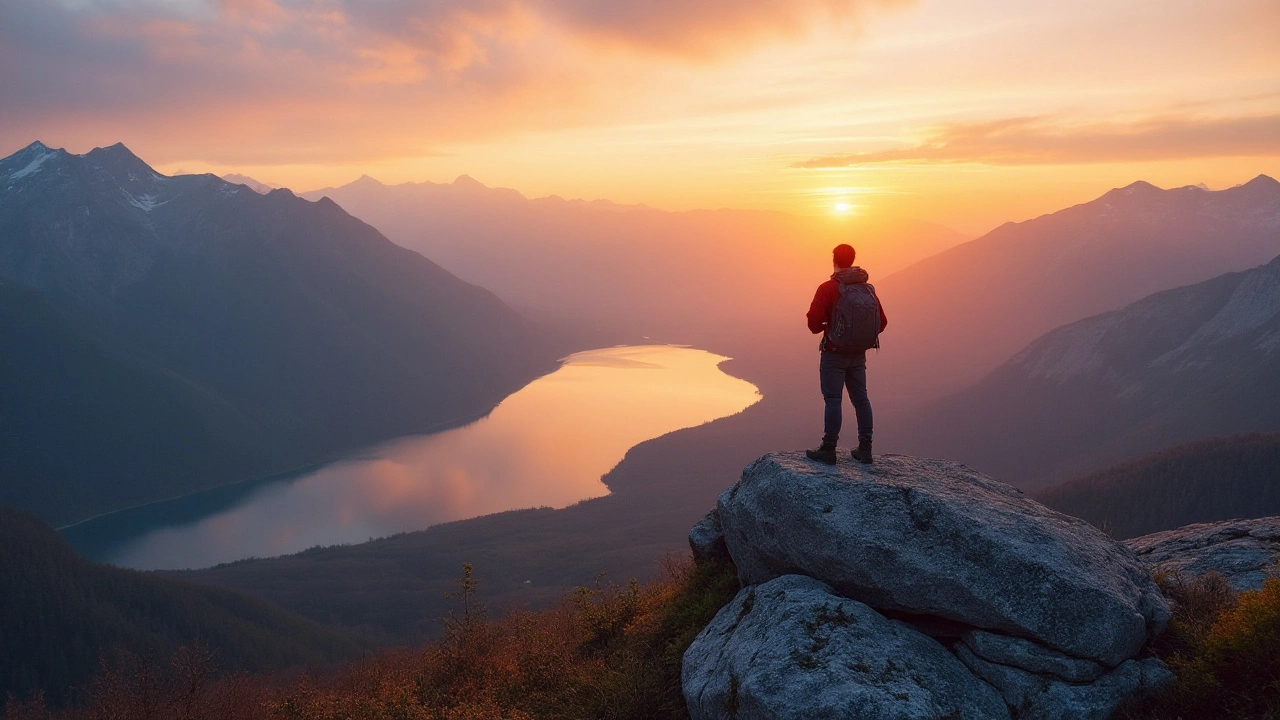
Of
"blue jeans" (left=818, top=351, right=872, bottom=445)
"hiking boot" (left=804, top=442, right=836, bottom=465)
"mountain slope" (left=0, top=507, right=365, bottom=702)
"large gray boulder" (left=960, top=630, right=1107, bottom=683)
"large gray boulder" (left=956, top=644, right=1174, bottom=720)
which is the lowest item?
"mountain slope" (left=0, top=507, right=365, bottom=702)

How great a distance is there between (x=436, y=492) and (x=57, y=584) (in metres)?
76.7

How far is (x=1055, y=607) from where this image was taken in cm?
1016

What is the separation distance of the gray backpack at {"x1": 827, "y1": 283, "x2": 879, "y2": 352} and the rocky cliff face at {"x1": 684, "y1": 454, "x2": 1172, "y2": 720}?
248cm

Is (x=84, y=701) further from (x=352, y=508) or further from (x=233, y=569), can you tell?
(x=352, y=508)

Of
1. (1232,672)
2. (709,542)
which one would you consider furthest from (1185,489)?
(1232,672)

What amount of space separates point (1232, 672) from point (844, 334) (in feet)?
23.5

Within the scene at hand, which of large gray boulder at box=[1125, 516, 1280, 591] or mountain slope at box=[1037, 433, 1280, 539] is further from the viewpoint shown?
mountain slope at box=[1037, 433, 1280, 539]

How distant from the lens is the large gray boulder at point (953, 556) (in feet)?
33.5

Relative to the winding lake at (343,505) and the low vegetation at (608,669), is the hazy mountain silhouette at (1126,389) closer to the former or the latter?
the winding lake at (343,505)

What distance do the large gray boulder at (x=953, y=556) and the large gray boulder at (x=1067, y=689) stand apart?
269 mm

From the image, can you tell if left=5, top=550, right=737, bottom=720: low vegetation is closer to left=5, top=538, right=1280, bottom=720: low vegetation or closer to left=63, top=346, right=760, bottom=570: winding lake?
left=5, top=538, right=1280, bottom=720: low vegetation

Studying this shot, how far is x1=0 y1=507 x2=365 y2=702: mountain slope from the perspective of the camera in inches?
3462

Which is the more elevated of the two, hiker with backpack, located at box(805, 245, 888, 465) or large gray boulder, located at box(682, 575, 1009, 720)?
hiker with backpack, located at box(805, 245, 888, 465)

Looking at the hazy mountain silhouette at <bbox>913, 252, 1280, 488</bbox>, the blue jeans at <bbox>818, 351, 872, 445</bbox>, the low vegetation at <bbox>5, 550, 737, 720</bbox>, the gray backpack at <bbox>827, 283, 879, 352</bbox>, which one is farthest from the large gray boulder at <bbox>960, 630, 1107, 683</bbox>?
the hazy mountain silhouette at <bbox>913, 252, 1280, 488</bbox>
